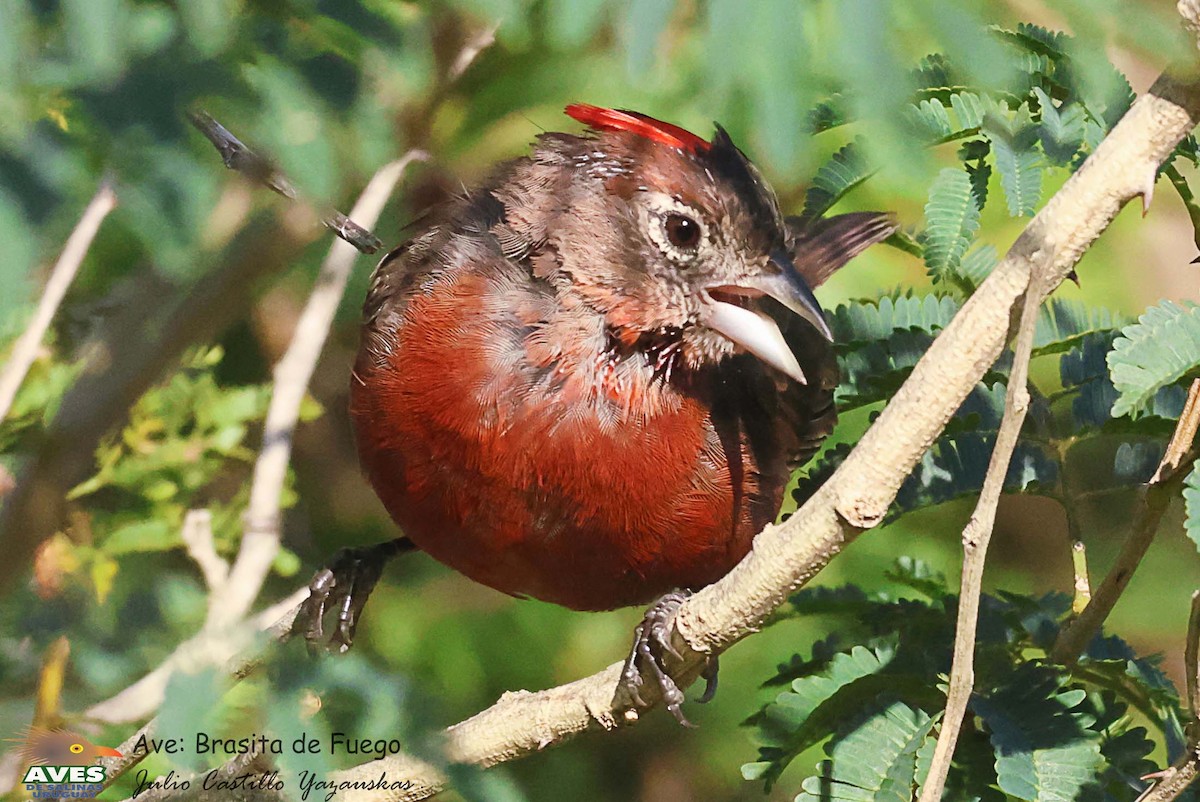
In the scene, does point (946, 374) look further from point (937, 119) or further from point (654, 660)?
point (654, 660)

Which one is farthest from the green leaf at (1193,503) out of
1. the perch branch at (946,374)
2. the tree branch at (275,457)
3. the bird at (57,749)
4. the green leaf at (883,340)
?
the bird at (57,749)

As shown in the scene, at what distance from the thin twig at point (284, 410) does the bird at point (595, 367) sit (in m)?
0.16

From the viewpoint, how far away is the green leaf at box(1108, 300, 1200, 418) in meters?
2.15

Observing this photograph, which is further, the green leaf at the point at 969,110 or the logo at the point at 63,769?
the logo at the point at 63,769

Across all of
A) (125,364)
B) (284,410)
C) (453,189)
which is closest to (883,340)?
(453,189)

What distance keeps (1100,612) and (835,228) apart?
1685 mm

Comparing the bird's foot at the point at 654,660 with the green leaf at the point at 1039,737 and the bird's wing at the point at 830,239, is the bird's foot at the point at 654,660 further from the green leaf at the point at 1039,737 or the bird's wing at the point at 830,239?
the bird's wing at the point at 830,239

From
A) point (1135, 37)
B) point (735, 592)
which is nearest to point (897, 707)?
point (735, 592)

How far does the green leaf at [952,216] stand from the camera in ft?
8.90

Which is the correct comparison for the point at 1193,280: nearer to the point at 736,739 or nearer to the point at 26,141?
the point at 736,739

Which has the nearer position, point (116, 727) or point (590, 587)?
point (116, 727)

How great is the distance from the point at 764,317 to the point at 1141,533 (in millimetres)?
1039

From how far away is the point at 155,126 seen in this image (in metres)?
1.35

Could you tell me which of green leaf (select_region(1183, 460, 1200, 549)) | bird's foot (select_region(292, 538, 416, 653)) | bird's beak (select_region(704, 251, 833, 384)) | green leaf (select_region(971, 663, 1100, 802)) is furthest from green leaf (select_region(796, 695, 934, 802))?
bird's foot (select_region(292, 538, 416, 653))
